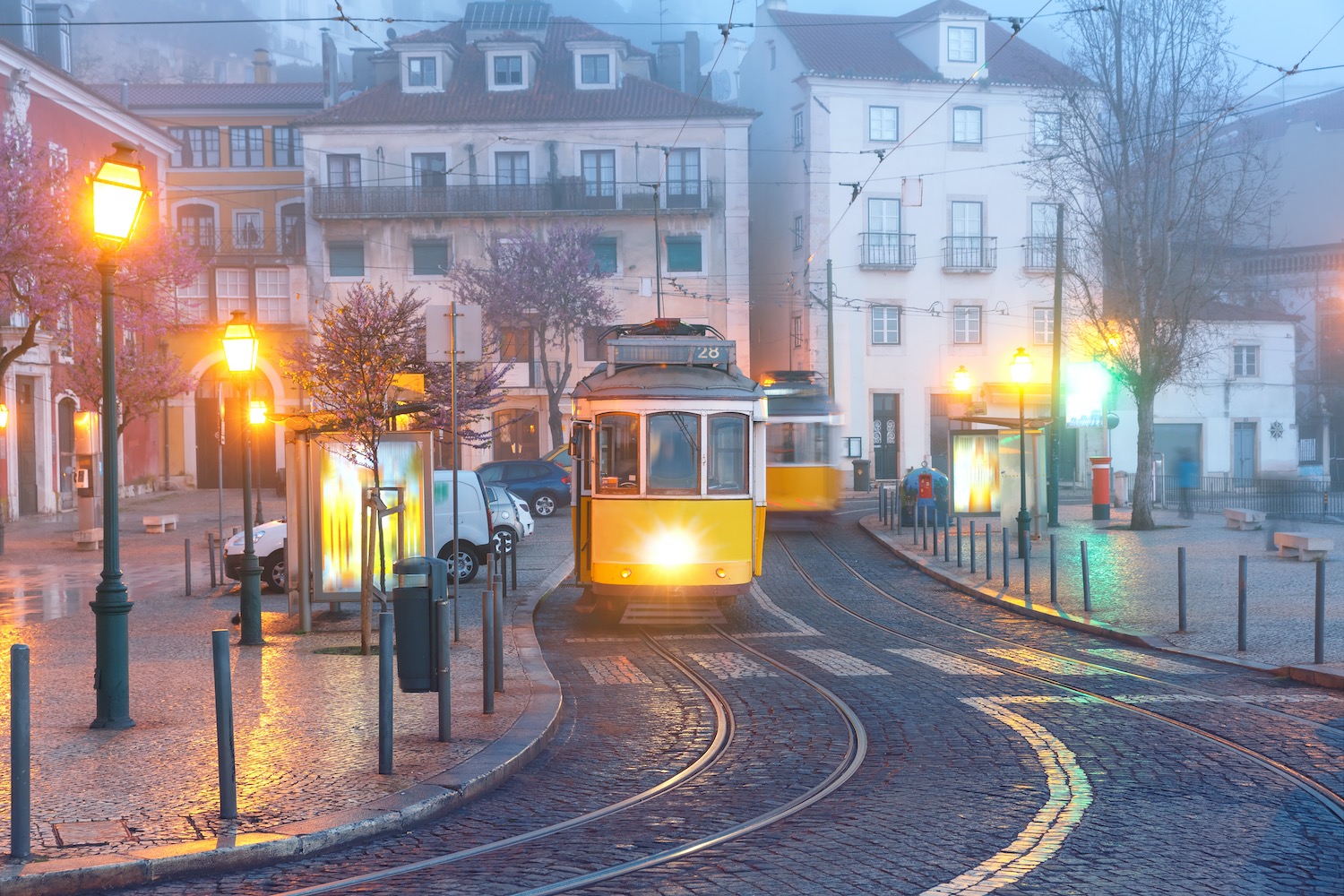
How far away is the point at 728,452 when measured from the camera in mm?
16125

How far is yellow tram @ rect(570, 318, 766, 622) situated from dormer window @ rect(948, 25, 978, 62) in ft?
131

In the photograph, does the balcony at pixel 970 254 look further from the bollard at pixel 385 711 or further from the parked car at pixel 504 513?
the bollard at pixel 385 711

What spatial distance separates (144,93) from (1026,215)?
114ft

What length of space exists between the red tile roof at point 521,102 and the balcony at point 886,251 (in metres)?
6.04

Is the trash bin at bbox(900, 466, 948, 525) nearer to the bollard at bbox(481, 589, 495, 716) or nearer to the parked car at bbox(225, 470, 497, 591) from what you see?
the parked car at bbox(225, 470, 497, 591)

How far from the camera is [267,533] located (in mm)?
20562

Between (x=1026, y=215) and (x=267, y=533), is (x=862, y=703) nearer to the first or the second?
(x=267, y=533)

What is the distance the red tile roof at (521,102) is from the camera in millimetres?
51031

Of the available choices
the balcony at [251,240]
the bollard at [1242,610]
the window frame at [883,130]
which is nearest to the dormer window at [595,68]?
the window frame at [883,130]

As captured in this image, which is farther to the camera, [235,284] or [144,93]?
[144,93]

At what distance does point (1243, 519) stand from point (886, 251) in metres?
23.7

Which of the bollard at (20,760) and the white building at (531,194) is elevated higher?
the white building at (531,194)

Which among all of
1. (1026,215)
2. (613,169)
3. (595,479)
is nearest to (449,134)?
(613,169)

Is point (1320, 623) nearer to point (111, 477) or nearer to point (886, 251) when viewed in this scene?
point (111, 477)
